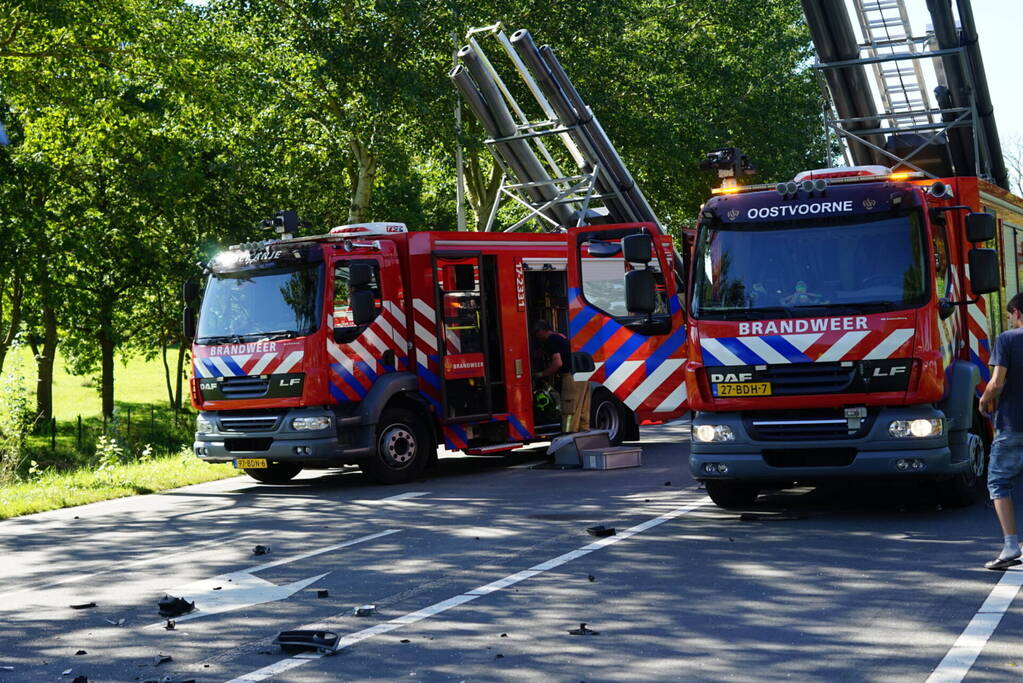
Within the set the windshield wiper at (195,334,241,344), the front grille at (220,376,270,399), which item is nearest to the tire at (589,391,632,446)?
the front grille at (220,376,270,399)

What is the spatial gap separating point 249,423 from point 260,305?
1336 millimetres

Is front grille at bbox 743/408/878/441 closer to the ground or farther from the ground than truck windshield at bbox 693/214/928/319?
closer to the ground

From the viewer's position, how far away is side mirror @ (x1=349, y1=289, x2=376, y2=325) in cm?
1403

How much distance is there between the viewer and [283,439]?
14.1 metres

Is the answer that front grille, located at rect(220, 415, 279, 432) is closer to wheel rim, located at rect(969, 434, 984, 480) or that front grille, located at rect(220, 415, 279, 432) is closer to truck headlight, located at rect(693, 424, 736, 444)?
truck headlight, located at rect(693, 424, 736, 444)

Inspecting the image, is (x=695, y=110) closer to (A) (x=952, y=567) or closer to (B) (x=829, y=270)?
(B) (x=829, y=270)

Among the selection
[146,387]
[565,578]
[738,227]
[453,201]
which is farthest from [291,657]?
[146,387]

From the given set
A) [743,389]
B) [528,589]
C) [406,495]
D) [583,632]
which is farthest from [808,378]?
[406,495]

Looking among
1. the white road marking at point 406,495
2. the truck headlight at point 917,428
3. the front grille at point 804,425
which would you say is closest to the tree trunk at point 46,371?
the white road marking at point 406,495

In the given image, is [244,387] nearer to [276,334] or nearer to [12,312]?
[276,334]

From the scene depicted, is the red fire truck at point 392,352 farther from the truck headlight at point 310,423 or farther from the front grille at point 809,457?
the front grille at point 809,457

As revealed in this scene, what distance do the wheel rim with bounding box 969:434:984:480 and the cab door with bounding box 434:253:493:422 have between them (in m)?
6.45

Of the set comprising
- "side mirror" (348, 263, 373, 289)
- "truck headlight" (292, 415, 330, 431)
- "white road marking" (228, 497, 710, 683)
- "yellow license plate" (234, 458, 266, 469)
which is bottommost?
"white road marking" (228, 497, 710, 683)

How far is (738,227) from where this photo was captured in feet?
34.7
